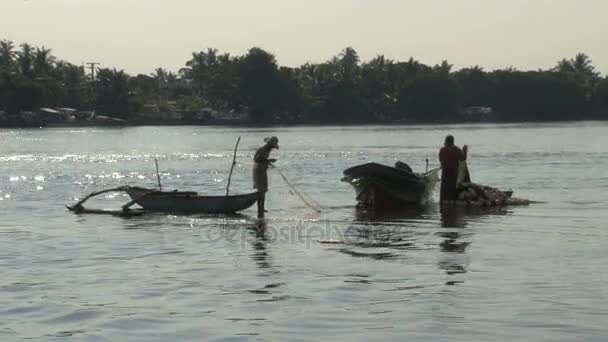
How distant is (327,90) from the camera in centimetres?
16575

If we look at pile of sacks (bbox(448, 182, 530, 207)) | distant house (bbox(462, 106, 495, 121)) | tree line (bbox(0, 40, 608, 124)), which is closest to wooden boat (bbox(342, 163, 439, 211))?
pile of sacks (bbox(448, 182, 530, 207))

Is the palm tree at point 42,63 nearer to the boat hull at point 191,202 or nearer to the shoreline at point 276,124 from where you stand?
the shoreline at point 276,124

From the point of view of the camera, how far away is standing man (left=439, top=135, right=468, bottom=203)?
957 inches

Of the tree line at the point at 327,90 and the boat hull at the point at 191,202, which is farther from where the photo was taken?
the tree line at the point at 327,90

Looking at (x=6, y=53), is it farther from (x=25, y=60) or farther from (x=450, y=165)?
(x=450, y=165)

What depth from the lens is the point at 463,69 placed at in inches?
7343

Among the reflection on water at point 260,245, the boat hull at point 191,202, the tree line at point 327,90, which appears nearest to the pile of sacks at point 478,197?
the boat hull at point 191,202

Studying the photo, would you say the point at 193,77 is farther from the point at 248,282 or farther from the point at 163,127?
the point at 248,282

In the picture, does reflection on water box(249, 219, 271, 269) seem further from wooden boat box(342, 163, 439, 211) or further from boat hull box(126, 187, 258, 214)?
wooden boat box(342, 163, 439, 211)

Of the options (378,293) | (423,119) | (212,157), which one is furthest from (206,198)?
(423,119)

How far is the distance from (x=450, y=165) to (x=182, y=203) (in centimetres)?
621

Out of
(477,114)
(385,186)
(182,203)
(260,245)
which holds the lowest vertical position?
(260,245)

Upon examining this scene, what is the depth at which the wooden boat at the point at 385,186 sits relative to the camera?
24953 millimetres

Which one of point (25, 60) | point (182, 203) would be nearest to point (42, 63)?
point (25, 60)
